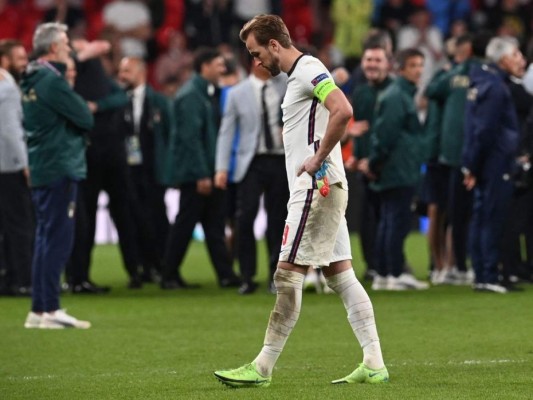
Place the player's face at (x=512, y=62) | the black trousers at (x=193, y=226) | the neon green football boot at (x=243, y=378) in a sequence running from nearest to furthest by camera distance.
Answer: the neon green football boot at (x=243, y=378) < the player's face at (x=512, y=62) < the black trousers at (x=193, y=226)

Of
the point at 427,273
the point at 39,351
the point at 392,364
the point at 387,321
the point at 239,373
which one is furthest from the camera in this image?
the point at 427,273

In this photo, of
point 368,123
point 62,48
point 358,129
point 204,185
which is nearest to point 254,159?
point 204,185

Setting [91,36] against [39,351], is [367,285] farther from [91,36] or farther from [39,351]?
[91,36]

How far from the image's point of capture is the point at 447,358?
986 cm

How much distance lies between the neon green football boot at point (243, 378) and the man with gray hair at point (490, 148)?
18.7ft

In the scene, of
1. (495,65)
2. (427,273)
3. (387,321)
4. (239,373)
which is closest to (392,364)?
(239,373)

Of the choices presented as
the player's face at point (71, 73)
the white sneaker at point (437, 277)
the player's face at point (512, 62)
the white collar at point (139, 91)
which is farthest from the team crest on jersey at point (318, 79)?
the white collar at point (139, 91)

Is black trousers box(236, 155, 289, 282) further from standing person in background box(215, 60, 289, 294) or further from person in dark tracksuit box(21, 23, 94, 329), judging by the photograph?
person in dark tracksuit box(21, 23, 94, 329)

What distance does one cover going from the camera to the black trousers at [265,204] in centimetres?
1450

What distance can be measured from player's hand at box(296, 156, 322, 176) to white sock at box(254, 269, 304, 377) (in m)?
0.60

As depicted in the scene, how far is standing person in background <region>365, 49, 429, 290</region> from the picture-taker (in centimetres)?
1467

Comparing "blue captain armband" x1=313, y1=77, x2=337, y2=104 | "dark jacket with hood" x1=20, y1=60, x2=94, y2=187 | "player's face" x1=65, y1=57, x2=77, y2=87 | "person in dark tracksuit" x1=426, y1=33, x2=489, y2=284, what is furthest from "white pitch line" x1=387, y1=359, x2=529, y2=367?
"person in dark tracksuit" x1=426, y1=33, x2=489, y2=284

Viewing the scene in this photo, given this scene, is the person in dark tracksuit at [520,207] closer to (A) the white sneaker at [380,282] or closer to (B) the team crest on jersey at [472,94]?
(B) the team crest on jersey at [472,94]

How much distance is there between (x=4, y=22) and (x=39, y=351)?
15655mm
